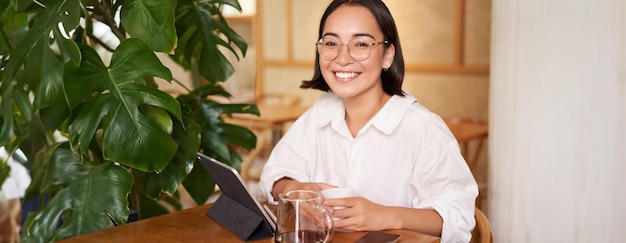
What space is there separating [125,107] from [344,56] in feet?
1.92

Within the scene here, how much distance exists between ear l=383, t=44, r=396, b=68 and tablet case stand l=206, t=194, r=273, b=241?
0.53m

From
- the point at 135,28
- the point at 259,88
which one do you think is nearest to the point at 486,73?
the point at 259,88

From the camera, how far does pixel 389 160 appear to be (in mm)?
1974

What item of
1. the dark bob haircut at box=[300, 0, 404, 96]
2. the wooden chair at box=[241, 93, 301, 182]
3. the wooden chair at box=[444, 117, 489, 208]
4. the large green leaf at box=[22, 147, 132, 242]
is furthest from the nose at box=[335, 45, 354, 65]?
the wooden chair at box=[444, 117, 489, 208]

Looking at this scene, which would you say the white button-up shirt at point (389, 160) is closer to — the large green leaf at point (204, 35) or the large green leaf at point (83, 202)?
the large green leaf at point (83, 202)

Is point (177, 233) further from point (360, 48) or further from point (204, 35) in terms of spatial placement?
point (204, 35)

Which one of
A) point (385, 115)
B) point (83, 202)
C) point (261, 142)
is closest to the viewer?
point (385, 115)

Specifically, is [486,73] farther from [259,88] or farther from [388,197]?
[388,197]

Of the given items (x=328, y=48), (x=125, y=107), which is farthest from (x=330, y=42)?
(x=125, y=107)

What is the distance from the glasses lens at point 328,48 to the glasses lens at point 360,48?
3 cm

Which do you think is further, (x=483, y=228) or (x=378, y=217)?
(x=483, y=228)

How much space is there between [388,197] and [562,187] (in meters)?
0.51

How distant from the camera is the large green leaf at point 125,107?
1.97 m

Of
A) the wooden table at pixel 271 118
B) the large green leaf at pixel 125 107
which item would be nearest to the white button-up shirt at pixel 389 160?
the large green leaf at pixel 125 107
